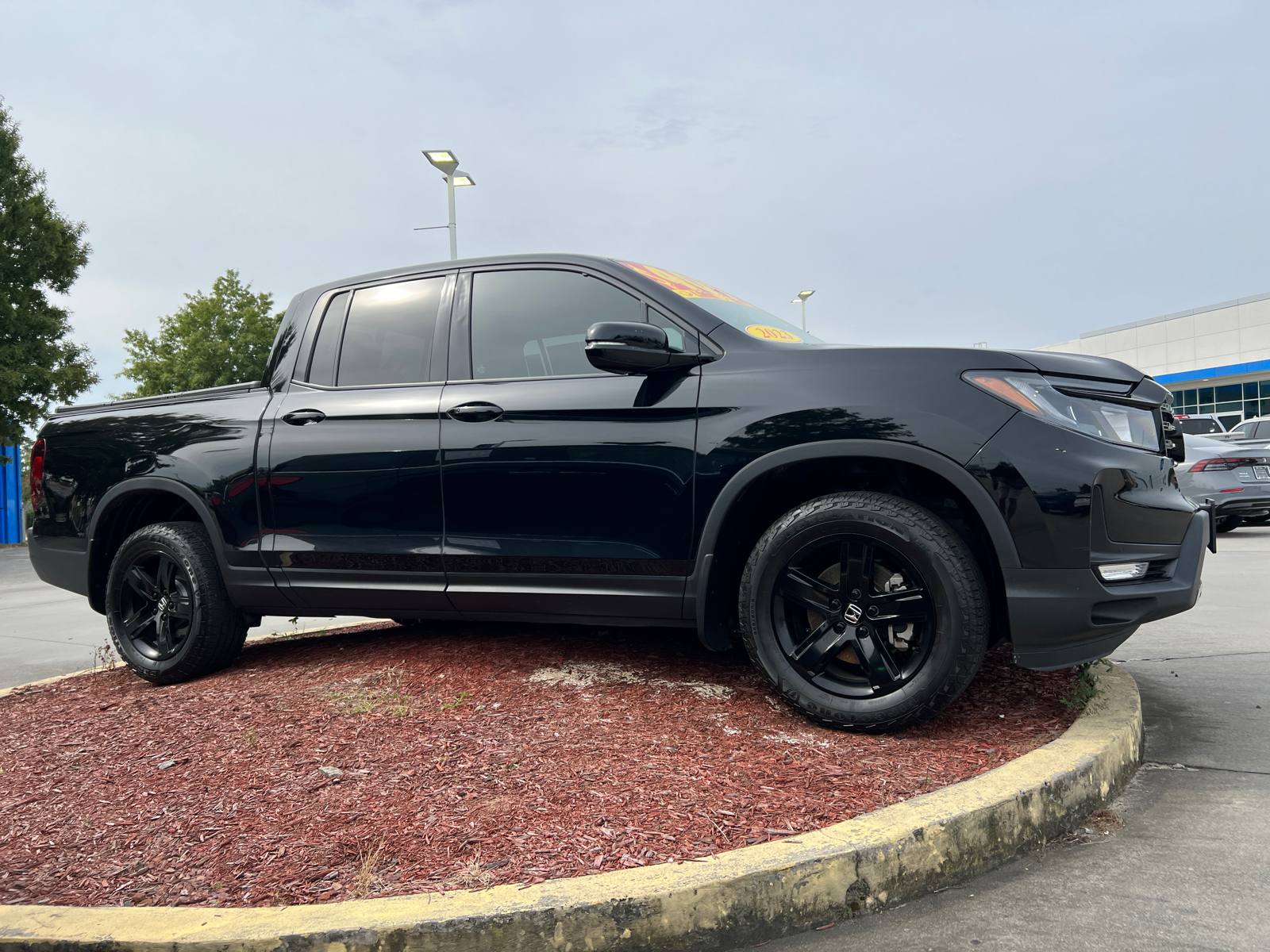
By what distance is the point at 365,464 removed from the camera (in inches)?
165

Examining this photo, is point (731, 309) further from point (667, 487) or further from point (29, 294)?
point (29, 294)

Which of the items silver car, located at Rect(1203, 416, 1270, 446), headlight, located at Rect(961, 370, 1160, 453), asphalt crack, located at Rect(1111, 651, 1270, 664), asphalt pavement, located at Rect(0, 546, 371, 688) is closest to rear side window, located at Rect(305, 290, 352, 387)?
asphalt pavement, located at Rect(0, 546, 371, 688)

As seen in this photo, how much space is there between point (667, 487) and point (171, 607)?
2.73m

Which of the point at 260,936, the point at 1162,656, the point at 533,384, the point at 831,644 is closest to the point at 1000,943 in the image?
the point at 831,644

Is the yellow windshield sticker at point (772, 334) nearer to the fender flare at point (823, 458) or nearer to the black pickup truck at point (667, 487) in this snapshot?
the black pickup truck at point (667, 487)

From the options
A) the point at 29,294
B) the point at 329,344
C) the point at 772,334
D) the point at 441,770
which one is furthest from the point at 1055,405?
the point at 29,294

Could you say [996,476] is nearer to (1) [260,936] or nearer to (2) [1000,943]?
(2) [1000,943]

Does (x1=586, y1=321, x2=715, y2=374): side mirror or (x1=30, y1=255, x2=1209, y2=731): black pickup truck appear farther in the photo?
(x1=586, y1=321, x2=715, y2=374): side mirror

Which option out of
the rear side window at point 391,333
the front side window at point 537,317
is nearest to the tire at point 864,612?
the front side window at point 537,317

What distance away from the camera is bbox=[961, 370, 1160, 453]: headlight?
322 centimetres

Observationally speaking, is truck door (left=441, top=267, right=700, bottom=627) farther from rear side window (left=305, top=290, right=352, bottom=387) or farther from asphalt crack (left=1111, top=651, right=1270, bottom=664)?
asphalt crack (left=1111, top=651, right=1270, bottom=664)

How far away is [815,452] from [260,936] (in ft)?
7.26

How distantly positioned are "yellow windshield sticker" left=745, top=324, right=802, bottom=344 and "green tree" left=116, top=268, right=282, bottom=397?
38542 millimetres

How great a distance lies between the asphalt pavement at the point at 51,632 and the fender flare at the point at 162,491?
775mm
